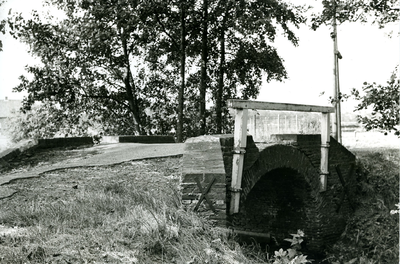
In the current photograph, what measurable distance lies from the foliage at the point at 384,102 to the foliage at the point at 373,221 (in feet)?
9.76

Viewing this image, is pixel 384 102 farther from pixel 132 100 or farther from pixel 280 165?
pixel 132 100

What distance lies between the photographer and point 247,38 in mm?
20297

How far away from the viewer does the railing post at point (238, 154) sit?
7813mm

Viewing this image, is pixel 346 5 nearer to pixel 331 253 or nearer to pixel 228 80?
pixel 331 253

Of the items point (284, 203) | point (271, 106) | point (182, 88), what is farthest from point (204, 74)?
point (271, 106)

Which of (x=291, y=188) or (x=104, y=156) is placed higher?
(x=104, y=156)

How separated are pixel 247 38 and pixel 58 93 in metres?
8.05

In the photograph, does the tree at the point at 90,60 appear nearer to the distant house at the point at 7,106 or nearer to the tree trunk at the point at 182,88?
the tree trunk at the point at 182,88

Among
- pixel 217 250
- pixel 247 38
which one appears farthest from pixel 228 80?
pixel 217 250

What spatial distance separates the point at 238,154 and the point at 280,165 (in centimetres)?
199

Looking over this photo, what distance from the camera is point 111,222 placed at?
19.4ft

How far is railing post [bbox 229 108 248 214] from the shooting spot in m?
7.81

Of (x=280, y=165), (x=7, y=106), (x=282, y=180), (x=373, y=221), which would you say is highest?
(x=7, y=106)

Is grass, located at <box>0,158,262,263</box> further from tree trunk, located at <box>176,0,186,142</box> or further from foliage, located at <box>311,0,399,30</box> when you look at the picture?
tree trunk, located at <box>176,0,186,142</box>
